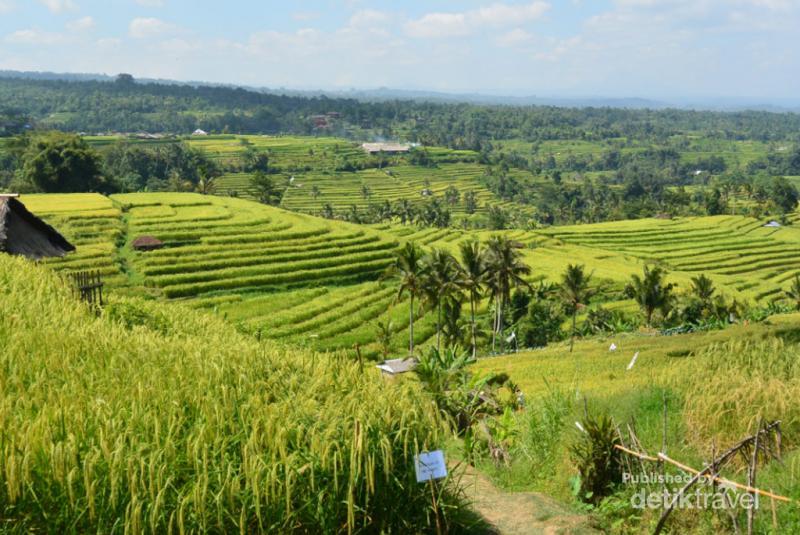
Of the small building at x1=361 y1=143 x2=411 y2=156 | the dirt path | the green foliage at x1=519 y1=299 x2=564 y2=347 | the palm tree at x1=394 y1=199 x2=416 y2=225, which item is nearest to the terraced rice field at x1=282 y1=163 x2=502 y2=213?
the small building at x1=361 y1=143 x2=411 y2=156

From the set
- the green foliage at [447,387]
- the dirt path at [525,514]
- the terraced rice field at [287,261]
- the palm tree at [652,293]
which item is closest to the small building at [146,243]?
the terraced rice field at [287,261]

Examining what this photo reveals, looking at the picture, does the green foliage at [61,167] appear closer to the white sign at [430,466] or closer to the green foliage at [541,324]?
the green foliage at [541,324]

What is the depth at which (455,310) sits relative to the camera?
38500mm

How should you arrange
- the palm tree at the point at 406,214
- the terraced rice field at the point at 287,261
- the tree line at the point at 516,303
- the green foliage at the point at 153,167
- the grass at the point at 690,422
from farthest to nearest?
the green foliage at the point at 153,167 → the palm tree at the point at 406,214 → the terraced rice field at the point at 287,261 → the tree line at the point at 516,303 → the grass at the point at 690,422

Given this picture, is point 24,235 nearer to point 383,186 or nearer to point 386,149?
point 383,186

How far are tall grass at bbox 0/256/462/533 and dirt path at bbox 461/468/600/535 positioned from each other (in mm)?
883

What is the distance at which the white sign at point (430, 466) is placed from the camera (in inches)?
199

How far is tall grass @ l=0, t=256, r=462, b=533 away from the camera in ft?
15.0

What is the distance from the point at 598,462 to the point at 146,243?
42544 mm

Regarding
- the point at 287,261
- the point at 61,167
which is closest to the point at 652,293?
the point at 287,261

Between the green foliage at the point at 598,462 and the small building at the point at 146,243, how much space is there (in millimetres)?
42048

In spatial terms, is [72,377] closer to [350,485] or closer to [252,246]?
[350,485]

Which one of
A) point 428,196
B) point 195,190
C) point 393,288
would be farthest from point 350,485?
point 428,196

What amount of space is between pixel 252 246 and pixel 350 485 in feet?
149
